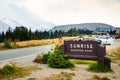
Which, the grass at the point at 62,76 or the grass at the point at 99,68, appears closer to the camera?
the grass at the point at 62,76

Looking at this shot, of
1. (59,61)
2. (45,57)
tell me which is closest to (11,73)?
(59,61)

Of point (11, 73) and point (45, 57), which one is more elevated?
point (45, 57)

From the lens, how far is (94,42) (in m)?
13.9

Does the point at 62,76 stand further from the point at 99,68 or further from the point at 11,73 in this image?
the point at 99,68

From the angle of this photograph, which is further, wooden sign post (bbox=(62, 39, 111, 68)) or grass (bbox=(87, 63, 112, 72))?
wooden sign post (bbox=(62, 39, 111, 68))

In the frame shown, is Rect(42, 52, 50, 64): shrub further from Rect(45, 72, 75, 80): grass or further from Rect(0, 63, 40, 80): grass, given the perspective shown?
Rect(45, 72, 75, 80): grass

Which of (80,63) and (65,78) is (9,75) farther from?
(80,63)

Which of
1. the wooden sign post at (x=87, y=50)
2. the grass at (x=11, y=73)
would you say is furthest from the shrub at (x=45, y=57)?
the grass at (x=11, y=73)

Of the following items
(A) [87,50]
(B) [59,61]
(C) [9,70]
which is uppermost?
(A) [87,50]

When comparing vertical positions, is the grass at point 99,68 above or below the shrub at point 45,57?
below

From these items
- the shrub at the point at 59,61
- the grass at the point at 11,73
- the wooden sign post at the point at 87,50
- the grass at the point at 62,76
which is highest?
the wooden sign post at the point at 87,50

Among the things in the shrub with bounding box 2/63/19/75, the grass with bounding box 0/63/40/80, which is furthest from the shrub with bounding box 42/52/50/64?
the shrub with bounding box 2/63/19/75

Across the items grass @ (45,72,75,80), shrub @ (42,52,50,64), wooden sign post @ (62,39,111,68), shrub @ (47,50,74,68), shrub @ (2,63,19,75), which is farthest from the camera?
shrub @ (42,52,50,64)

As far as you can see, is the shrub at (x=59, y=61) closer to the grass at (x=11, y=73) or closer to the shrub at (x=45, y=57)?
the shrub at (x=45, y=57)
